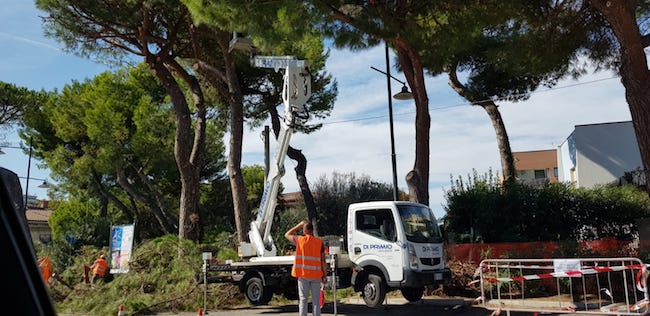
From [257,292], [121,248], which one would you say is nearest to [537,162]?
[121,248]

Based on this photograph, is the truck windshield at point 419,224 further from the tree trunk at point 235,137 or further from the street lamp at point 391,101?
the tree trunk at point 235,137

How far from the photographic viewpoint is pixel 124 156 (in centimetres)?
3114

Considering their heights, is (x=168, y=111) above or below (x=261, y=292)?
above

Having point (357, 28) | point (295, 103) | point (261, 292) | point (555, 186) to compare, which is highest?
point (357, 28)

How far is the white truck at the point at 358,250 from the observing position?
1228cm

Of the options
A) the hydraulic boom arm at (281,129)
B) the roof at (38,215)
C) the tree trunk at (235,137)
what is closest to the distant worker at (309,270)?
the hydraulic boom arm at (281,129)

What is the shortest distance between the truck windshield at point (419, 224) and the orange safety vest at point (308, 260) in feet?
8.72

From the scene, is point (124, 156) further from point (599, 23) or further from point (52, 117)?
point (599, 23)

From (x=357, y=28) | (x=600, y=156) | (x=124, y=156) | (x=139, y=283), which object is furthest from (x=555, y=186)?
(x=124, y=156)

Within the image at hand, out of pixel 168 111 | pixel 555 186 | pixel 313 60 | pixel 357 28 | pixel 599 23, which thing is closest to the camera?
pixel 357 28

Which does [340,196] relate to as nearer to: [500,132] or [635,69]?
[500,132]

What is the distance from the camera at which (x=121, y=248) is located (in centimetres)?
1745

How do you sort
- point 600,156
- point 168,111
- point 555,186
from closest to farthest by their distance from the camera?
point 555,186
point 168,111
point 600,156

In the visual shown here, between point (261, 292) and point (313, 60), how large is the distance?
13224 millimetres
